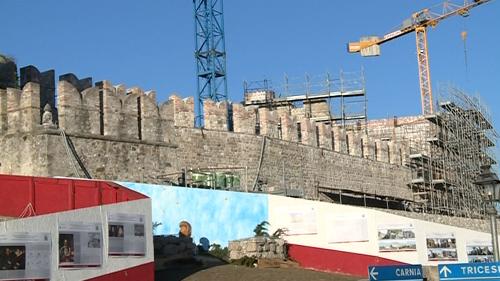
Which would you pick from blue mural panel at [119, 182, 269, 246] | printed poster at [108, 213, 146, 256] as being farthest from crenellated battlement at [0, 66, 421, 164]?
printed poster at [108, 213, 146, 256]

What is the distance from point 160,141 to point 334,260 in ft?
21.9

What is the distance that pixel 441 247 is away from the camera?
80.8 ft

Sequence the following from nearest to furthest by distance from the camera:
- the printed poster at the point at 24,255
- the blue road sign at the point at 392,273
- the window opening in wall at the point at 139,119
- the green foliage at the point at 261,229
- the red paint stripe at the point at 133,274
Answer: the blue road sign at the point at 392,273
the printed poster at the point at 24,255
the red paint stripe at the point at 133,274
the green foliage at the point at 261,229
the window opening in wall at the point at 139,119

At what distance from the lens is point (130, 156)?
2369 centimetres

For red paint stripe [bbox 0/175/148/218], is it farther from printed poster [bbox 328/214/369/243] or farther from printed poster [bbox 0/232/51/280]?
printed poster [bbox 328/214/369/243]

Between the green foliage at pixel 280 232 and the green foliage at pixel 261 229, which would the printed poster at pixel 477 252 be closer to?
the green foliage at pixel 280 232

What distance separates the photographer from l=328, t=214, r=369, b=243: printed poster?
23906 mm

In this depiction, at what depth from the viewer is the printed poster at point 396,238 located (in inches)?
944

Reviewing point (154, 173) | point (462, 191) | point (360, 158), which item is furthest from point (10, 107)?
point (462, 191)

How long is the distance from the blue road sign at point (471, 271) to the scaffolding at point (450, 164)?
28.0 m

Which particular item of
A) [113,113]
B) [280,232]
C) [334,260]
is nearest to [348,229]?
[334,260]

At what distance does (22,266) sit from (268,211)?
11.6 m

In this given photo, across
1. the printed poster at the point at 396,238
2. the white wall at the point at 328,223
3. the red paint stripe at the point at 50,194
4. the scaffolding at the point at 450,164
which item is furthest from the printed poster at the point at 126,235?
the scaffolding at the point at 450,164

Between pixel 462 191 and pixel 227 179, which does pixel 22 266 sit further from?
pixel 462 191
